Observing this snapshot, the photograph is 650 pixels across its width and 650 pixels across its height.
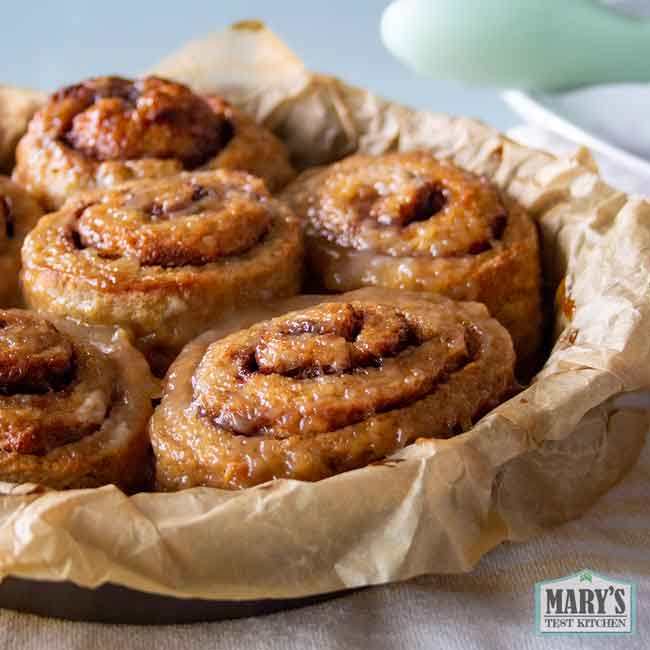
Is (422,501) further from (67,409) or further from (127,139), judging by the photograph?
(127,139)

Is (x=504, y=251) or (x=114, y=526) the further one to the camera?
(x=504, y=251)

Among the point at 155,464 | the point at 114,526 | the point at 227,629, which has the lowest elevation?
the point at 227,629

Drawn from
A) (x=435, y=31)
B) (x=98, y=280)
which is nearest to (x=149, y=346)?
(x=98, y=280)

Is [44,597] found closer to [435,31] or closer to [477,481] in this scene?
[477,481]

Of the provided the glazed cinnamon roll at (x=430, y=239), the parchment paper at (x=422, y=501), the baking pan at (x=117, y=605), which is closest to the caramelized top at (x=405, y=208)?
the glazed cinnamon roll at (x=430, y=239)

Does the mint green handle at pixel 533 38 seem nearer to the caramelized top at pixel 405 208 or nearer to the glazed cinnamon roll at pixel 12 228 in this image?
the caramelized top at pixel 405 208

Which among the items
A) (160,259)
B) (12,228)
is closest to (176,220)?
(160,259)
